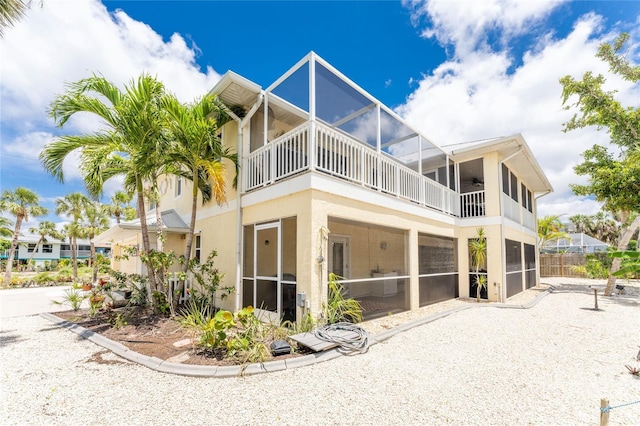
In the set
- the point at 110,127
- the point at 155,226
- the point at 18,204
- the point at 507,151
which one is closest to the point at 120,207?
the point at 18,204

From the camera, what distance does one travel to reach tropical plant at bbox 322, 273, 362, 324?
6567mm

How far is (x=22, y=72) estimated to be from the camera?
7203 millimetres

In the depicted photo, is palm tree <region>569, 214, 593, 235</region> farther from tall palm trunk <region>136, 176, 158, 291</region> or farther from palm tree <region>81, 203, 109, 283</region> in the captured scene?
palm tree <region>81, 203, 109, 283</region>

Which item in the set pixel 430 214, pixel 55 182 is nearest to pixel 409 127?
pixel 430 214

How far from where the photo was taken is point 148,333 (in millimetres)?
6750

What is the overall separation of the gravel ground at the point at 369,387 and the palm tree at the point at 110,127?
4.36 m

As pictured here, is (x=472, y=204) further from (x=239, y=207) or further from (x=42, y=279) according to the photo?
(x=42, y=279)

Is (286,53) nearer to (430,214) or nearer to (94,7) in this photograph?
(94,7)

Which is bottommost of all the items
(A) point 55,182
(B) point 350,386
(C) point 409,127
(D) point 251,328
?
(B) point 350,386

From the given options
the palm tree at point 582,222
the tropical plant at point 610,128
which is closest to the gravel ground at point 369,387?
the tropical plant at point 610,128

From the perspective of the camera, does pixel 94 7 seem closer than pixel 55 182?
Yes

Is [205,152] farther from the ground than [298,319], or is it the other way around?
[205,152]

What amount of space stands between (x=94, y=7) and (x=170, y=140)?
3.74 meters

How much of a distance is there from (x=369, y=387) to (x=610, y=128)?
59.3 ft
